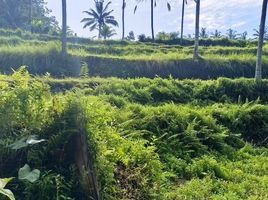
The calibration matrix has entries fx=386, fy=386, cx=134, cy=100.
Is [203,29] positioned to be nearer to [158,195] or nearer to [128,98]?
[128,98]

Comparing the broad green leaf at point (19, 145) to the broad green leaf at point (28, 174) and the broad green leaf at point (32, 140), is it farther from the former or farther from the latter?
the broad green leaf at point (28, 174)

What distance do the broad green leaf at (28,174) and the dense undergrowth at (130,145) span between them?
11cm

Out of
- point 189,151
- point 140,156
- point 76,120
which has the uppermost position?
point 76,120

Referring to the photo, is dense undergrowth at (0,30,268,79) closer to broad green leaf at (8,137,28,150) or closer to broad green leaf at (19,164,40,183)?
broad green leaf at (8,137,28,150)

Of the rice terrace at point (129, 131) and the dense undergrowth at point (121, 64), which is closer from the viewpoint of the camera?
the rice terrace at point (129, 131)

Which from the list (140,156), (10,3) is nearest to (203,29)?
(10,3)

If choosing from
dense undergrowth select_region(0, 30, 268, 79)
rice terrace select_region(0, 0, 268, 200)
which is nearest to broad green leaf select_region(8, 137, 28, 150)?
rice terrace select_region(0, 0, 268, 200)

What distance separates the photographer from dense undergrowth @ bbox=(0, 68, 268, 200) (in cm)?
421

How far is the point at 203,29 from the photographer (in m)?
43.9

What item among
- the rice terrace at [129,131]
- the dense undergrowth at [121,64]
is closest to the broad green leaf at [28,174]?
the rice terrace at [129,131]

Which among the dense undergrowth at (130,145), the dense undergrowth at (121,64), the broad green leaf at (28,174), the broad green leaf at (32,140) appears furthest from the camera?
the dense undergrowth at (121,64)

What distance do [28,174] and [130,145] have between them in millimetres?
1970

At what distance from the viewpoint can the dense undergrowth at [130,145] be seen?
13.8 feet

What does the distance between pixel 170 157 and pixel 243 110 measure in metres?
4.63
